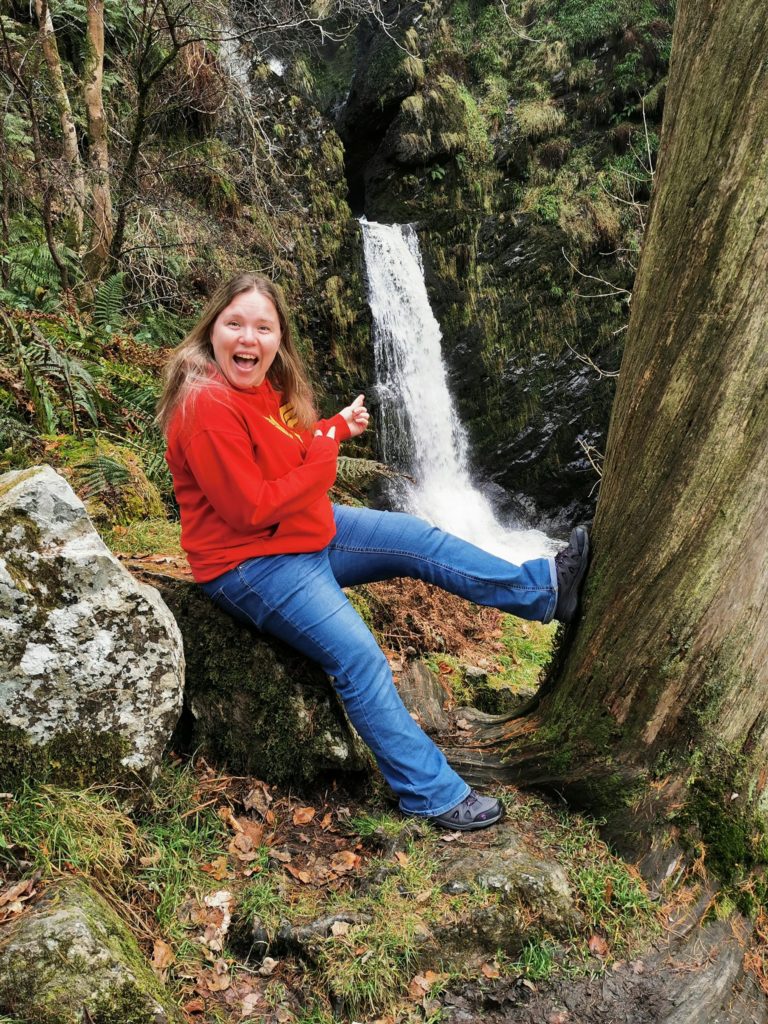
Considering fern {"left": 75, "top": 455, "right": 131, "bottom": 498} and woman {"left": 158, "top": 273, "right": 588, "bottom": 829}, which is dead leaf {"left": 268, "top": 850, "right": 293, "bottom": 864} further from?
fern {"left": 75, "top": 455, "right": 131, "bottom": 498}

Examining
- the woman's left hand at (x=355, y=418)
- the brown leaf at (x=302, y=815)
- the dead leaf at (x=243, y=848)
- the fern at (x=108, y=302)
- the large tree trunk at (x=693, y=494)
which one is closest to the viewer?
the large tree trunk at (x=693, y=494)

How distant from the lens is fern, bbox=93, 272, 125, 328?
20.4ft

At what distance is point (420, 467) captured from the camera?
1215cm

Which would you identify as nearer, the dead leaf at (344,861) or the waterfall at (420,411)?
the dead leaf at (344,861)

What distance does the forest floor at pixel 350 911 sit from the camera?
2.03 metres

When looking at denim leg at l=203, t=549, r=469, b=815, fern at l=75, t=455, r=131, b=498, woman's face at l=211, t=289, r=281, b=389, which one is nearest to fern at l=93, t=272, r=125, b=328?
fern at l=75, t=455, r=131, b=498

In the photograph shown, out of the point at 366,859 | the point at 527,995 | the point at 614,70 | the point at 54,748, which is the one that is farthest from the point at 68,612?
the point at 614,70

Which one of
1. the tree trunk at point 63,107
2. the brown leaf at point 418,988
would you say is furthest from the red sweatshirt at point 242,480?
the tree trunk at point 63,107

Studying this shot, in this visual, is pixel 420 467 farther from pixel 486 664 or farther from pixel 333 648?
pixel 333 648

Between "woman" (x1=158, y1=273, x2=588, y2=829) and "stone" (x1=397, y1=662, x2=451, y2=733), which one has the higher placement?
"woman" (x1=158, y1=273, x2=588, y2=829)

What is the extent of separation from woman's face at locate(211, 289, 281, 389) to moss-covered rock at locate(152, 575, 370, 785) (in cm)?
101

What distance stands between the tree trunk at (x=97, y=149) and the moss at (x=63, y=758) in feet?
18.8

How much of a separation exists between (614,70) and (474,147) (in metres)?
3.73

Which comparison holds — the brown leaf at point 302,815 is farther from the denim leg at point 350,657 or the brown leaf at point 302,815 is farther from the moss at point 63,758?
the moss at point 63,758
